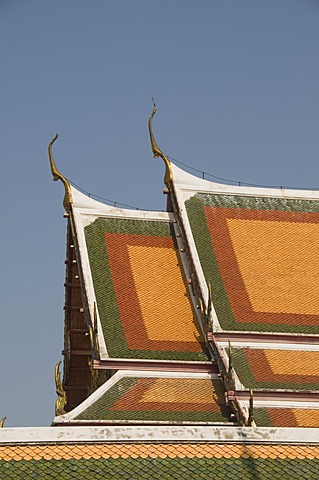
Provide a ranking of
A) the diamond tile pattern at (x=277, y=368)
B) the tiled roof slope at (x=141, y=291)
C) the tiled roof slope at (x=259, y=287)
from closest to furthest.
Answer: the tiled roof slope at (x=259, y=287)
the diamond tile pattern at (x=277, y=368)
the tiled roof slope at (x=141, y=291)

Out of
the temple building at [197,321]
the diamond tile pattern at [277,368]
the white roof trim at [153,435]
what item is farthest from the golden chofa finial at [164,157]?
the white roof trim at [153,435]

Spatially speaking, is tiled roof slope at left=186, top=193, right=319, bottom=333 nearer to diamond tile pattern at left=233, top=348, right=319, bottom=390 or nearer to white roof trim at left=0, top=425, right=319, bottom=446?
diamond tile pattern at left=233, top=348, right=319, bottom=390

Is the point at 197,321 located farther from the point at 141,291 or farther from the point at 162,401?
the point at 162,401

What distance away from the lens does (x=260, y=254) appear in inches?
1174

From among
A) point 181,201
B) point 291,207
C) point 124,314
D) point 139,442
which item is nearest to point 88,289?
point 124,314

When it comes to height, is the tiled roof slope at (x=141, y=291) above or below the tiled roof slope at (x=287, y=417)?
above

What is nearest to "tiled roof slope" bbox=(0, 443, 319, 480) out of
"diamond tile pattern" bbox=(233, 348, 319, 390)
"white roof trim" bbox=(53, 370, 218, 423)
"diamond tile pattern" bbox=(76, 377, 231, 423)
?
"diamond tile pattern" bbox=(76, 377, 231, 423)

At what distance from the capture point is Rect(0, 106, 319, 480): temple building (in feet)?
78.9

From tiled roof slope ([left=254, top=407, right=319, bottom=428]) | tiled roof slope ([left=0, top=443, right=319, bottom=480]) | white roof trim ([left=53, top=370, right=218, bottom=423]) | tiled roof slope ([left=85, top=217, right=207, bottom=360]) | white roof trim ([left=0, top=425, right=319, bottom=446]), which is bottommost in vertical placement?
tiled roof slope ([left=0, top=443, right=319, bottom=480])

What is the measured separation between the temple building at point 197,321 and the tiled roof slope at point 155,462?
0.05 metres

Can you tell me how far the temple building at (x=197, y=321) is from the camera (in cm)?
2405

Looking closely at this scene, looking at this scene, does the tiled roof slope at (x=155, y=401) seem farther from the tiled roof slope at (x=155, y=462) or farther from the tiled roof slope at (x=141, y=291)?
the tiled roof slope at (x=155, y=462)

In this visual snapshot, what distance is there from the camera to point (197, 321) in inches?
1116

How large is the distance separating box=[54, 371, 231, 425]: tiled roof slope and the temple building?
0.11 feet
